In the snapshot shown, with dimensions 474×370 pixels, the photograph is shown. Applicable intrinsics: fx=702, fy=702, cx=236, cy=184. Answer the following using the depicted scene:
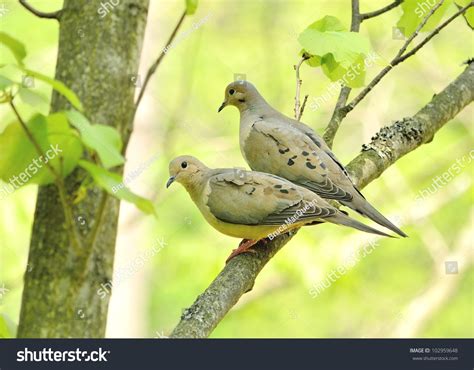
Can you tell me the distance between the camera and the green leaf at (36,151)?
2.12 meters

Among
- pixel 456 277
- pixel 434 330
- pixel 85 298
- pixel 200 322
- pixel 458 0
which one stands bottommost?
pixel 200 322

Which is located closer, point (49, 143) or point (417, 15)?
point (49, 143)

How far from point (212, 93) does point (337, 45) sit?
6.26 m

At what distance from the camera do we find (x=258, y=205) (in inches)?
123

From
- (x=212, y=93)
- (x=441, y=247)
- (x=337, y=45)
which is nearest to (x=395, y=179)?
(x=441, y=247)

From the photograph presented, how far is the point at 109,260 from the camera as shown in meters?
2.91

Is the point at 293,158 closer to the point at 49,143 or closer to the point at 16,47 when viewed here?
the point at 49,143

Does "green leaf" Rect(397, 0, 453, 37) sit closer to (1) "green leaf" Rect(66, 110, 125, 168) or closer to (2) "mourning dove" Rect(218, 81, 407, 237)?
(2) "mourning dove" Rect(218, 81, 407, 237)

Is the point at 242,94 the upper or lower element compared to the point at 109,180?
upper

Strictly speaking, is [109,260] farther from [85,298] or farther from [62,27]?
[62,27]

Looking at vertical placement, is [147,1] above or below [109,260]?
above

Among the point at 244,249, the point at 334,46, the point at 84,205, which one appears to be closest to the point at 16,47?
the point at 84,205

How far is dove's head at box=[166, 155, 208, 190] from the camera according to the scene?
3.50 metres

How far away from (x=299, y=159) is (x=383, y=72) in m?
0.68
